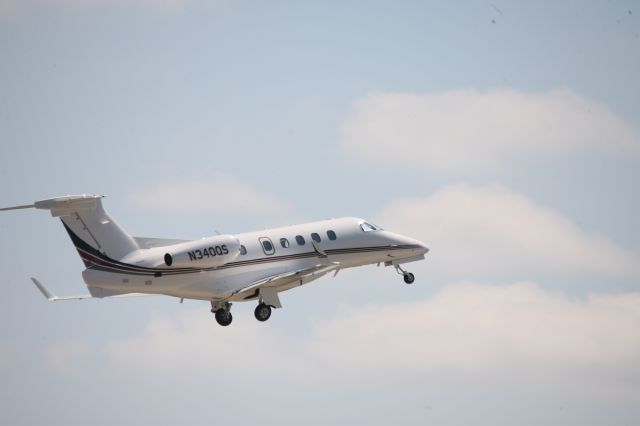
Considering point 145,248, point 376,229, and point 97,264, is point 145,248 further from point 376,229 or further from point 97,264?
point 376,229

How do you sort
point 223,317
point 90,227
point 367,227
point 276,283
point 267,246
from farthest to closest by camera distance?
point 367,227 → point 223,317 → point 267,246 → point 276,283 → point 90,227

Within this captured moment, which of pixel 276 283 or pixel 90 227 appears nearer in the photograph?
pixel 90 227

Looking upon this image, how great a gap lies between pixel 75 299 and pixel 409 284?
1377 cm

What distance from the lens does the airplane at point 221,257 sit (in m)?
61.4

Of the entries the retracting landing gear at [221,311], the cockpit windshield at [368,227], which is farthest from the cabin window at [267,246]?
the cockpit windshield at [368,227]

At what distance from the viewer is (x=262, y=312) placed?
65.7 metres

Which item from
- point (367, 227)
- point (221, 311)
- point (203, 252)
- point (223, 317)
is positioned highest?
point (367, 227)

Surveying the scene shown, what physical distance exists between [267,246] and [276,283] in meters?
1.48

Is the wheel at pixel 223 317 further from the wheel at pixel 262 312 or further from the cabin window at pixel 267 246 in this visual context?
the cabin window at pixel 267 246

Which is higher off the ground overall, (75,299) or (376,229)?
(376,229)

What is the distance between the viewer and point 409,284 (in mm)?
70812

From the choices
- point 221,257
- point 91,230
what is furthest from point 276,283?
point 91,230

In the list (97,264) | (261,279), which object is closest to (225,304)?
(261,279)

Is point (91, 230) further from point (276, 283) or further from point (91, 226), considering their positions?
point (276, 283)
